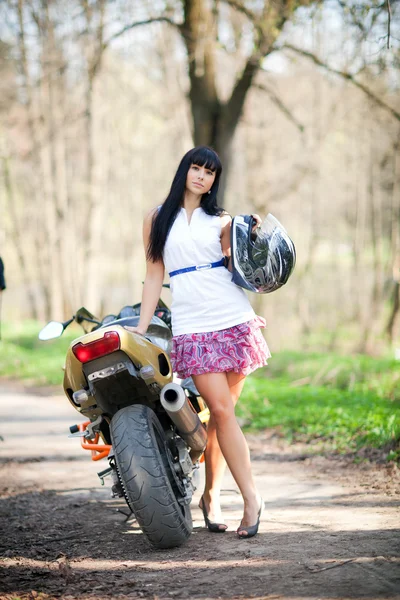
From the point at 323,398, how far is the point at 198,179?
15.1 feet

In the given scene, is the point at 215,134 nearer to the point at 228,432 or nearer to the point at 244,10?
the point at 244,10

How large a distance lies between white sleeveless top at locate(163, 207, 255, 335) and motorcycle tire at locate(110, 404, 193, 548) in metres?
0.60

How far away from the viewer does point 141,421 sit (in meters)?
3.54

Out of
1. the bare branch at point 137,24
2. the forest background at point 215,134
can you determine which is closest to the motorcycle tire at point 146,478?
the forest background at point 215,134

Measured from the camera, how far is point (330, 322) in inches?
965

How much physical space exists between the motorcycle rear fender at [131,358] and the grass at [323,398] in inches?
91.5

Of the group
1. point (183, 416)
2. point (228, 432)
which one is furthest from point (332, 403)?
point (183, 416)

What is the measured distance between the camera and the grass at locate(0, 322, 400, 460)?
6156 millimetres

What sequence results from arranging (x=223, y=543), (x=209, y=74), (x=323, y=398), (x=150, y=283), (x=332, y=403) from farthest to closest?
1. (x=209, y=74)
2. (x=323, y=398)
3. (x=332, y=403)
4. (x=150, y=283)
5. (x=223, y=543)

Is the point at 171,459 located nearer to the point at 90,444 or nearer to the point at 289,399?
the point at 90,444

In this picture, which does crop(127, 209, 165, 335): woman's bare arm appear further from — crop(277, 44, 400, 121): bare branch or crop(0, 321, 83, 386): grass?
crop(0, 321, 83, 386): grass

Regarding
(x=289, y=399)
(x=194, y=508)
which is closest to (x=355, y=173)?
→ (x=289, y=399)

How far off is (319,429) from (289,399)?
5.23ft

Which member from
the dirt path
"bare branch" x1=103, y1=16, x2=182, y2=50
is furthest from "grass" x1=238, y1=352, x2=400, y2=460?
"bare branch" x1=103, y1=16, x2=182, y2=50
